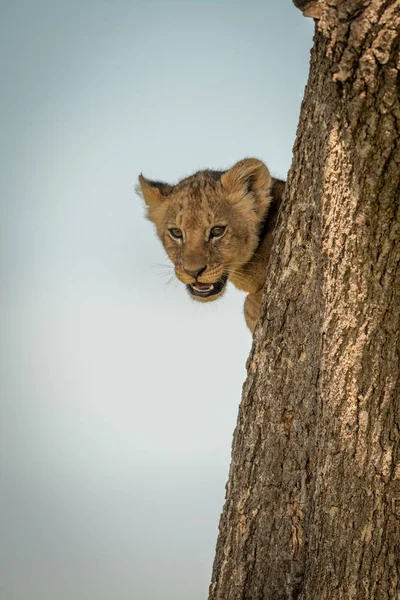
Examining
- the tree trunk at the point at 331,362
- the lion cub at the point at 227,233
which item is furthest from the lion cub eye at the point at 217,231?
the tree trunk at the point at 331,362

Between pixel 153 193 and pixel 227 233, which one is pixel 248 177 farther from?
pixel 153 193

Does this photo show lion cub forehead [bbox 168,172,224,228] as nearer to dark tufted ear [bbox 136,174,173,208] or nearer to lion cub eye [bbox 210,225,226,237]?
lion cub eye [bbox 210,225,226,237]

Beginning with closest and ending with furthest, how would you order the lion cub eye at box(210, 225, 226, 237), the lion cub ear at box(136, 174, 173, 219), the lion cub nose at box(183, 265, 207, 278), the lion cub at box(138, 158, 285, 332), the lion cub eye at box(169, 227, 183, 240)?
1. the lion cub nose at box(183, 265, 207, 278)
2. the lion cub at box(138, 158, 285, 332)
3. the lion cub eye at box(210, 225, 226, 237)
4. the lion cub eye at box(169, 227, 183, 240)
5. the lion cub ear at box(136, 174, 173, 219)

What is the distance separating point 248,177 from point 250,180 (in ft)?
0.10

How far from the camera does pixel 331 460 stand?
4098mm

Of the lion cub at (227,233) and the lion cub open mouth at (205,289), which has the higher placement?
the lion cub at (227,233)

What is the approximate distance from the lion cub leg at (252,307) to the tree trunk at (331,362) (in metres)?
1.60

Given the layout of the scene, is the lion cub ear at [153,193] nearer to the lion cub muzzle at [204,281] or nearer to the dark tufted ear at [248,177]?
the dark tufted ear at [248,177]

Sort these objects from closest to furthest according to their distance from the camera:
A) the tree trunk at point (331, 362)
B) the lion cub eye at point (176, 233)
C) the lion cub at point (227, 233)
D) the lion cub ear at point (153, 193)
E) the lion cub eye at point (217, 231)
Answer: the tree trunk at point (331, 362)
the lion cub at point (227, 233)
the lion cub eye at point (217, 231)
the lion cub eye at point (176, 233)
the lion cub ear at point (153, 193)

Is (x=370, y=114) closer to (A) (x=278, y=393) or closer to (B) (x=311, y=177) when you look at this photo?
(B) (x=311, y=177)

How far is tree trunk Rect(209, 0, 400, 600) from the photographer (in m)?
3.53

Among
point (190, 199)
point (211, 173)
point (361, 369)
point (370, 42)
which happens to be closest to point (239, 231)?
point (190, 199)

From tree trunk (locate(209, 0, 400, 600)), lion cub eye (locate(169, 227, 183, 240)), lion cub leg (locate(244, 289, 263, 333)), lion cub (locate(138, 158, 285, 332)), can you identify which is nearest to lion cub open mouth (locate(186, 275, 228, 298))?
lion cub (locate(138, 158, 285, 332))

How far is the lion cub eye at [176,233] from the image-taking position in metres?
6.35
